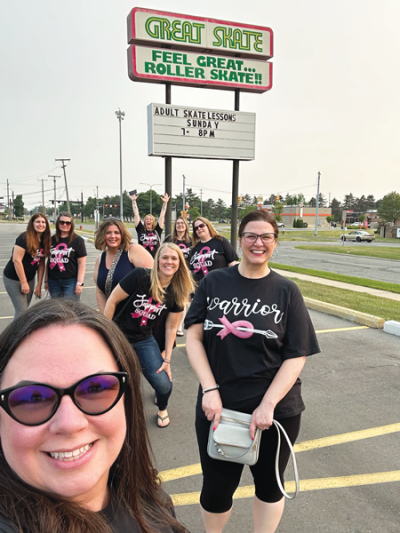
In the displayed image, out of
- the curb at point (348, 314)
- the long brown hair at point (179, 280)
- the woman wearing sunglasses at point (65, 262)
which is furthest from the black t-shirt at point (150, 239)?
the long brown hair at point (179, 280)

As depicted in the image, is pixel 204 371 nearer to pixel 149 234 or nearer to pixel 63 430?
pixel 63 430

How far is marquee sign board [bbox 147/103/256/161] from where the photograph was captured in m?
8.84

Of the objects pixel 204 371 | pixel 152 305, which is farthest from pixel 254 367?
pixel 152 305

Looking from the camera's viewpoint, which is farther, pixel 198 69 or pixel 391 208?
pixel 391 208

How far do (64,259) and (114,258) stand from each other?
1556 mm

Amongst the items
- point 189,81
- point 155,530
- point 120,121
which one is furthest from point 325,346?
point 120,121

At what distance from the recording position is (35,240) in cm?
505

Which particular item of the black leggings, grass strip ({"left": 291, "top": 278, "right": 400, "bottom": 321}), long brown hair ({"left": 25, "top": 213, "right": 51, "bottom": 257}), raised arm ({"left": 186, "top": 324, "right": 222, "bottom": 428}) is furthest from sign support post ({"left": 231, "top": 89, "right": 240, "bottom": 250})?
the black leggings

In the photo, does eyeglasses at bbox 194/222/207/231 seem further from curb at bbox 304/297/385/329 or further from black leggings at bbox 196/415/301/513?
black leggings at bbox 196/415/301/513

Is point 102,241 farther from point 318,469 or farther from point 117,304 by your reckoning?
point 318,469

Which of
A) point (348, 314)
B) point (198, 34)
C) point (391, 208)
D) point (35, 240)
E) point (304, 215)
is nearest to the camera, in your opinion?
point (35, 240)

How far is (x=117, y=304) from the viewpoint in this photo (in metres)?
3.42

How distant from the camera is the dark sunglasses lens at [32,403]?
846 millimetres

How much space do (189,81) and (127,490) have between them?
30.3 feet
